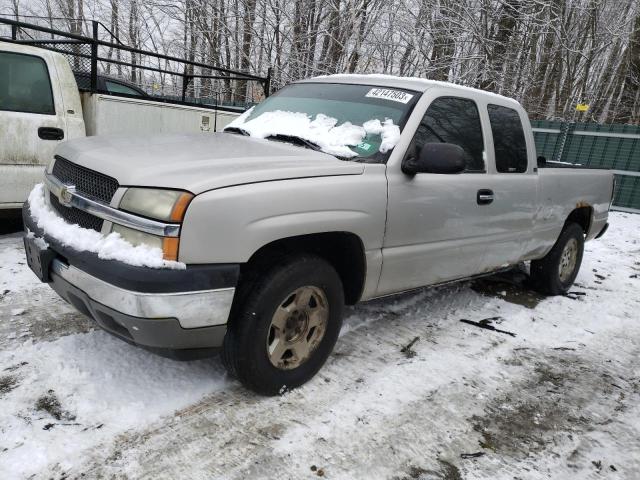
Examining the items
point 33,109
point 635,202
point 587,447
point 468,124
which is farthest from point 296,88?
point 635,202

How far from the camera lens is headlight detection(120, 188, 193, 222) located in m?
2.23

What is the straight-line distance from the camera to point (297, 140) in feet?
10.7

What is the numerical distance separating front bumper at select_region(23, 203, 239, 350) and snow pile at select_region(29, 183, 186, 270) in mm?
27

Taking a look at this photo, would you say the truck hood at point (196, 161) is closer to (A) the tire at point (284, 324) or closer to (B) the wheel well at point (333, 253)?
(B) the wheel well at point (333, 253)

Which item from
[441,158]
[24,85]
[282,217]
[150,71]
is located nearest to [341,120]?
[441,158]

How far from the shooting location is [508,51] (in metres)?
15.0

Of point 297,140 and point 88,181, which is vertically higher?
point 297,140

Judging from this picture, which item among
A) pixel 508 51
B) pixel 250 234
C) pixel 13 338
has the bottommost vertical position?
pixel 13 338

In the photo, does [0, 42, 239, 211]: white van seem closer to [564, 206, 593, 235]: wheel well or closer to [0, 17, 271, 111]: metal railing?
[0, 17, 271, 111]: metal railing

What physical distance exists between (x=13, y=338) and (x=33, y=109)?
106 inches

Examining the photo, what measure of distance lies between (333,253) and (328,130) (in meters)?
0.82

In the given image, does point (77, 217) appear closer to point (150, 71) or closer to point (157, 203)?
point (157, 203)

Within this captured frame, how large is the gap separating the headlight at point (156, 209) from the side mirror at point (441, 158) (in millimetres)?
1445

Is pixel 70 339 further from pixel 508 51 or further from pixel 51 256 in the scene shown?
pixel 508 51
